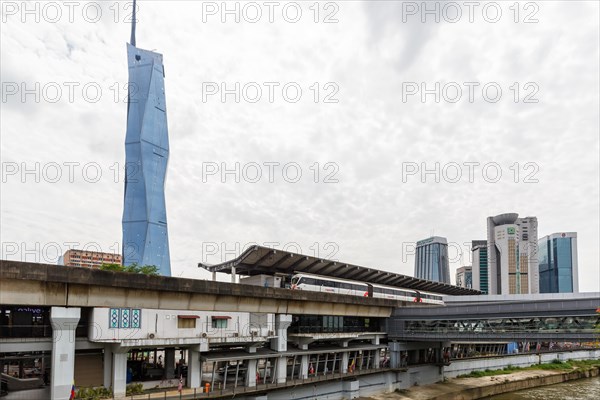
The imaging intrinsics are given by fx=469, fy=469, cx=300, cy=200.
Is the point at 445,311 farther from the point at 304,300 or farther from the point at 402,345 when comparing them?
the point at 304,300

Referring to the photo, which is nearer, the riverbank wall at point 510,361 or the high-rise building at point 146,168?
the riverbank wall at point 510,361

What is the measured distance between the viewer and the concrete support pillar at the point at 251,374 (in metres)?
36.1

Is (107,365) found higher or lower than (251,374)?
higher

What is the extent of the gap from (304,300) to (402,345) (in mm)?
16828

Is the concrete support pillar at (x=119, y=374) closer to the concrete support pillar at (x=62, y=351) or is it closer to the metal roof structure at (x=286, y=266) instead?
the concrete support pillar at (x=62, y=351)

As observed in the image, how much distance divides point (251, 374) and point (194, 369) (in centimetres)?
504

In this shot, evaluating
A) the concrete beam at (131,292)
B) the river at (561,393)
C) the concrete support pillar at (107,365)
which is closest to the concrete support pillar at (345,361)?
the concrete beam at (131,292)

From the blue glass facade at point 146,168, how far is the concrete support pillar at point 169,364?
65294 millimetres

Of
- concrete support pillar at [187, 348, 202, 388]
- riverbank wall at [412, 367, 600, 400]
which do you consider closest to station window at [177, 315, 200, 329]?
concrete support pillar at [187, 348, 202, 388]

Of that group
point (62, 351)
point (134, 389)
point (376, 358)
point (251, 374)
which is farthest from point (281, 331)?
point (62, 351)

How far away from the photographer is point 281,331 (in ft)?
130

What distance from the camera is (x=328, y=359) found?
149 ft

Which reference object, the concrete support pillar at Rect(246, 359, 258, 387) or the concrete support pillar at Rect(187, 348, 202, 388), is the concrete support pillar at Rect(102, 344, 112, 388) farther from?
the concrete support pillar at Rect(246, 359, 258, 387)

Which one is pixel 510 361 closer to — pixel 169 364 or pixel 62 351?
pixel 169 364
